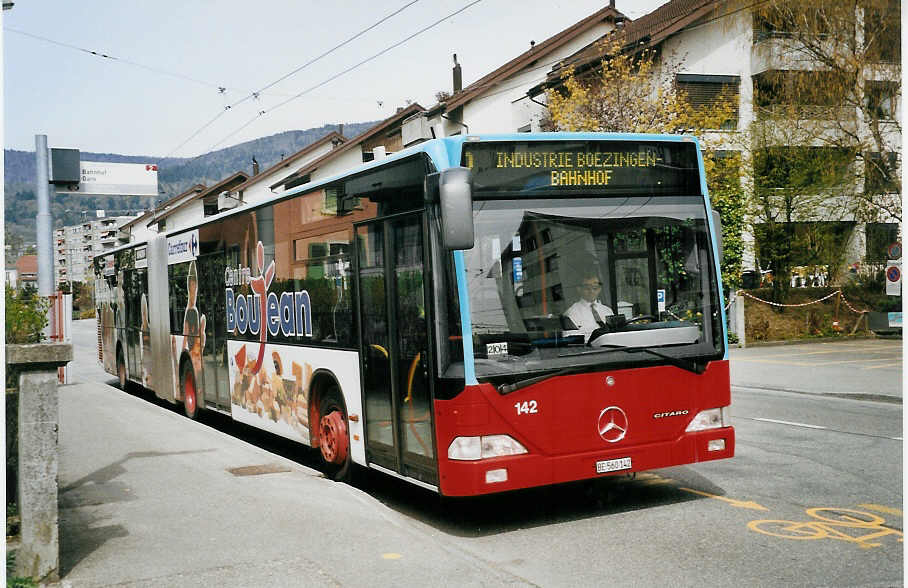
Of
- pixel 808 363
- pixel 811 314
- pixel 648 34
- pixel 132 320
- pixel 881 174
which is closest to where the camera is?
pixel 132 320

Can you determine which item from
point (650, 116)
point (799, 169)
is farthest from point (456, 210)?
point (799, 169)

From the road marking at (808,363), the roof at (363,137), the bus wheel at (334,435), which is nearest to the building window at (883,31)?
the road marking at (808,363)

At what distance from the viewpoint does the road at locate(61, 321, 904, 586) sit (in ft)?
19.3

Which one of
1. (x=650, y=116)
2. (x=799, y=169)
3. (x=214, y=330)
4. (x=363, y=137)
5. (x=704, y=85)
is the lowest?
(x=214, y=330)

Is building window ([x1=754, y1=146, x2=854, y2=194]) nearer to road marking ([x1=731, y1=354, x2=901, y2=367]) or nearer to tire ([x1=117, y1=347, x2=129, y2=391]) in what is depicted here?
road marking ([x1=731, y1=354, x2=901, y2=367])

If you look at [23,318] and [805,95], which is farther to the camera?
[805,95]

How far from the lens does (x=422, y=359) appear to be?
736cm

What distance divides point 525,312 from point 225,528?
8.82 ft

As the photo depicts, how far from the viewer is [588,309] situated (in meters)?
7.23

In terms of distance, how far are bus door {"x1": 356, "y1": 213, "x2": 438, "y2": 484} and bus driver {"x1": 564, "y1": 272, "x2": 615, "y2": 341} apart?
1144 millimetres

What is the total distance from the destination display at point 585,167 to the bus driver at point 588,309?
0.76m

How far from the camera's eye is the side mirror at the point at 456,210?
6.46 m

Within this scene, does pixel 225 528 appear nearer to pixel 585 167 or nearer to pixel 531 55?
pixel 585 167

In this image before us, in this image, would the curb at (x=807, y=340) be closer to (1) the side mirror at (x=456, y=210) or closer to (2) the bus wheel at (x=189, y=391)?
(2) the bus wheel at (x=189, y=391)
